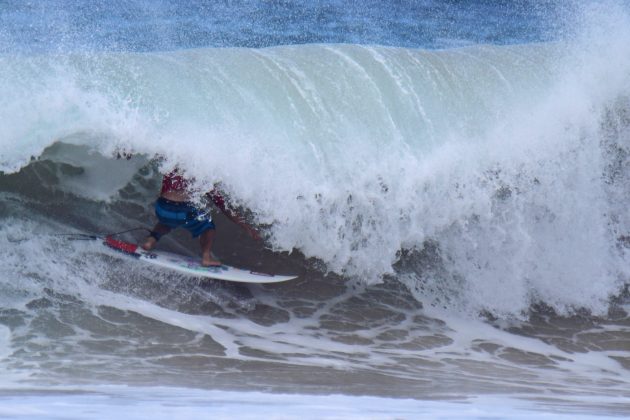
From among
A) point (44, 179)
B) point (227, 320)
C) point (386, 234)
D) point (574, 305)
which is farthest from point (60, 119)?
point (574, 305)

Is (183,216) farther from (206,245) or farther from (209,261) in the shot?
(209,261)

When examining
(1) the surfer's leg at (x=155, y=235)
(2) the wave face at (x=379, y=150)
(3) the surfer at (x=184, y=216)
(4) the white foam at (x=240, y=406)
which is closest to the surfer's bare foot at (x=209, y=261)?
(3) the surfer at (x=184, y=216)

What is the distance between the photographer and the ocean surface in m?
6.48

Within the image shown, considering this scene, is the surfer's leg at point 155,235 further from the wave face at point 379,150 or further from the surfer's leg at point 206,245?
the wave face at point 379,150

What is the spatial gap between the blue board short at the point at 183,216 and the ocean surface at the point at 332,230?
1.44ft

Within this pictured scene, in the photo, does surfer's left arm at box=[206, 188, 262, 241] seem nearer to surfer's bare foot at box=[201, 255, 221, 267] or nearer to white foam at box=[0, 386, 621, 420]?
surfer's bare foot at box=[201, 255, 221, 267]

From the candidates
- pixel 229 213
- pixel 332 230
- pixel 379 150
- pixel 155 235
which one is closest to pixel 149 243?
pixel 155 235

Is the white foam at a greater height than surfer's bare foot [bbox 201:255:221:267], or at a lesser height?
lesser

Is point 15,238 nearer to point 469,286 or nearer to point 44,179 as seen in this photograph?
point 44,179

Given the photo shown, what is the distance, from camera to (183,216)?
761 cm

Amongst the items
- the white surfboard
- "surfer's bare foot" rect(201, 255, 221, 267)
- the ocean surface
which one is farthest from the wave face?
"surfer's bare foot" rect(201, 255, 221, 267)

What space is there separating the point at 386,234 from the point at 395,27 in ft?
44.1

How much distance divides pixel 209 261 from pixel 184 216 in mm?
468

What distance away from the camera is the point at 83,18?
20000 millimetres
